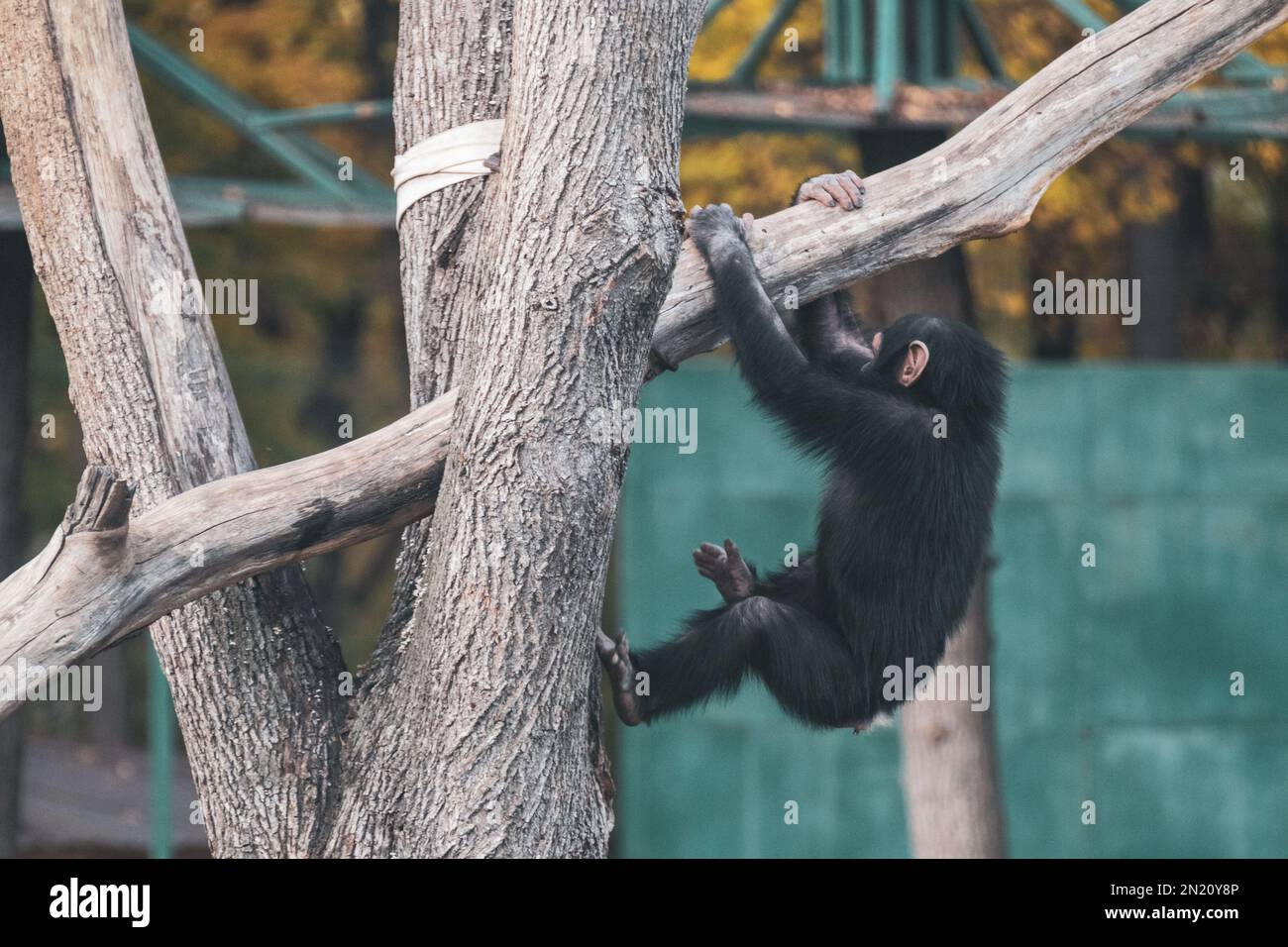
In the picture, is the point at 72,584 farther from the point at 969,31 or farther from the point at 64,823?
the point at 64,823

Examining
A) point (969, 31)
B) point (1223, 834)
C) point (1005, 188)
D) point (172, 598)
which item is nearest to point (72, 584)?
point (172, 598)

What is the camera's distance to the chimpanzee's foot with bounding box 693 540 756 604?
4.87m

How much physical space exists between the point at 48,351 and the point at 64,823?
3.00 m

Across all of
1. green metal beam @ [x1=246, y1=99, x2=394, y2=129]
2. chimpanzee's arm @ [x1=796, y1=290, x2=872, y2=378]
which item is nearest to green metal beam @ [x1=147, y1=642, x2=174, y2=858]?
green metal beam @ [x1=246, y1=99, x2=394, y2=129]

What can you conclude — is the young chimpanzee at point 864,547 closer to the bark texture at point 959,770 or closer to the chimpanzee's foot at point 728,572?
the chimpanzee's foot at point 728,572

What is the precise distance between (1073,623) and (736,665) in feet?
14.9

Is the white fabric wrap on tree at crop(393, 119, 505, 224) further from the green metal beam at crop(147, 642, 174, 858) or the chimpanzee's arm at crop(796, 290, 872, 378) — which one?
the green metal beam at crop(147, 642, 174, 858)

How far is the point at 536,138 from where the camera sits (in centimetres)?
335

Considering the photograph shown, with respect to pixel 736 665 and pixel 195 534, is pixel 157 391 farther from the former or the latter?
pixel 736 665

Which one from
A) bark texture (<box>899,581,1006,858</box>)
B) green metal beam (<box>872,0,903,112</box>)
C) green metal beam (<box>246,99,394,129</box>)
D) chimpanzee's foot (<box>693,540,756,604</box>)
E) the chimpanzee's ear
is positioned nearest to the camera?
the chimpanzee's ear

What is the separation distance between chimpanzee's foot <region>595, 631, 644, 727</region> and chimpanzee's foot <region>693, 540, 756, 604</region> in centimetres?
57

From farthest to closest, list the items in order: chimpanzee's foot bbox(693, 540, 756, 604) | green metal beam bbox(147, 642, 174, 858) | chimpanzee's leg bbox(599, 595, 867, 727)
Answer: green metal beam bbox(147, 642, 174, 858)
chimpanzee's foot bbox(693, 540, 756, 604)
chimpanzee's leg bbox(599, 595, 867, 727)

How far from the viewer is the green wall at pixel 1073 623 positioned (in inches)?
327

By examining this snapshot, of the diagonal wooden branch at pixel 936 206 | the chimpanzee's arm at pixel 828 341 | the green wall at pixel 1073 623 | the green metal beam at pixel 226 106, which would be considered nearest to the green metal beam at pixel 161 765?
the green wall at pixel 1073 623
